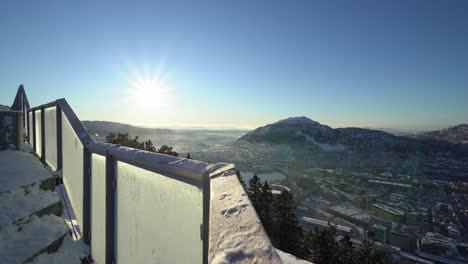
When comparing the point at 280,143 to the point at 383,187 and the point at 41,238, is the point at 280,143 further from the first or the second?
the point at 41,238

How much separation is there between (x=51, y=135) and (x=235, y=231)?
5.20 meters

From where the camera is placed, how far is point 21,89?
27.3ft

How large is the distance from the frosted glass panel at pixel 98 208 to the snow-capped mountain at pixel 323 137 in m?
123

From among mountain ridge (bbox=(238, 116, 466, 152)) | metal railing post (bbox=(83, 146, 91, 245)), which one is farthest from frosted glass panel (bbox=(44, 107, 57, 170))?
mountain ridge (bbox=(238, 116, 466, 152))

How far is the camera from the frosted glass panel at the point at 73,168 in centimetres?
260

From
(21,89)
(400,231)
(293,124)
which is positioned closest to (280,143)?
(293,124)

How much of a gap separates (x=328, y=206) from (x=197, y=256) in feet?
126

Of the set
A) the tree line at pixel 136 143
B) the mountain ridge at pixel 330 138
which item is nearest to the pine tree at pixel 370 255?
the tree line at pixel 136 143

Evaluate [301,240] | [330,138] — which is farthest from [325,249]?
[330,138]

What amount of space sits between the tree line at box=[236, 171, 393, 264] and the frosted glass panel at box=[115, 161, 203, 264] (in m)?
8.01

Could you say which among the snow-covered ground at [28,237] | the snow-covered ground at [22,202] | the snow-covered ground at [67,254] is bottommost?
the snow-covered ground at [67,254]

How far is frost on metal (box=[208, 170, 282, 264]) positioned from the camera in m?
0.53

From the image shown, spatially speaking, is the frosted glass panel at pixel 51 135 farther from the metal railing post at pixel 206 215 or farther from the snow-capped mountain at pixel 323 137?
the snow-capped mountain at pixel 323 137

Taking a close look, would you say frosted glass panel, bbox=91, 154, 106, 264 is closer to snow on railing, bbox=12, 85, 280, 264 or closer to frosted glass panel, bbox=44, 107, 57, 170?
snow on railing, bbox=12, 85, 280, 264
